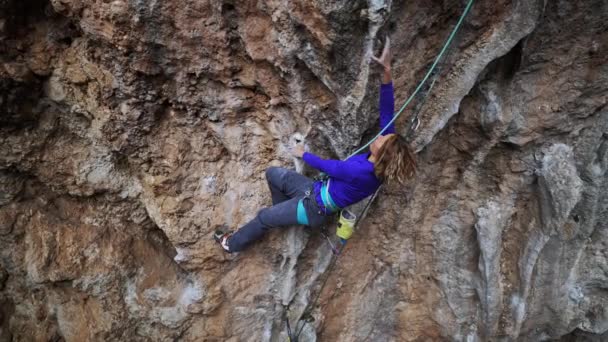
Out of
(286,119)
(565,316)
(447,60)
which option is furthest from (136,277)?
(565,316)

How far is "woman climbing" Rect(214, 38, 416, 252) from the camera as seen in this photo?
2611mm

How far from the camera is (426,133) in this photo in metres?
3.31

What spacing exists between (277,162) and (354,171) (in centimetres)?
88

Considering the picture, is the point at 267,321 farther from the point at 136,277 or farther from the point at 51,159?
the point at 51,159

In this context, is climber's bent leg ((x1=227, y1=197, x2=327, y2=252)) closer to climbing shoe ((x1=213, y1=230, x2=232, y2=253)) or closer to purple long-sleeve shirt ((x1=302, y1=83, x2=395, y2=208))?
climbing shoe ((x1=213, y1=230, x2=232, y2=253))

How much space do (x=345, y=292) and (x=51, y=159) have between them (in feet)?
10.8

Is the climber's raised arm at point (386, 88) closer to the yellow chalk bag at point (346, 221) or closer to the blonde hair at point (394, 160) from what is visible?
the blonde hair at point (394, 160)

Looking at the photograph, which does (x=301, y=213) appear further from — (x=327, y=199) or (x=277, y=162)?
(x=277, y=162)

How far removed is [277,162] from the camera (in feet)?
11.0

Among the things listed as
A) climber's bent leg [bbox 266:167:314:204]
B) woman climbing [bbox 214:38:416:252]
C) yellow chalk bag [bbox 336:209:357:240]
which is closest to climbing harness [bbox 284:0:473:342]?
yellow chalk bag [bbox 336:209:357:240]

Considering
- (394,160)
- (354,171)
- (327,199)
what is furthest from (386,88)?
(327,199)

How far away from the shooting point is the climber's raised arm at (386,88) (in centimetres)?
266

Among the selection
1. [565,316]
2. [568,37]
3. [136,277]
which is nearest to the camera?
[568,37]

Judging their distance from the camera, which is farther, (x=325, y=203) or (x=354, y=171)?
(x=325, y=203)
